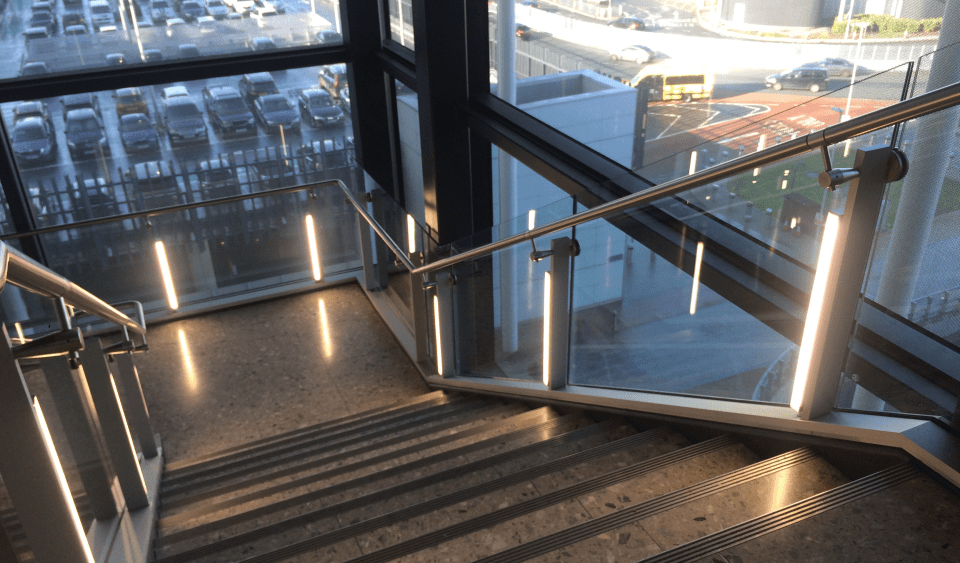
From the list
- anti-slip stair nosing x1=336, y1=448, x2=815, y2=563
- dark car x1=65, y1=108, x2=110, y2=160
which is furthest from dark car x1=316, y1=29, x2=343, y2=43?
anti-slip stair nosing x1=336, y1=448, x2=815, y2=563

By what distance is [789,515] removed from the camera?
197cm

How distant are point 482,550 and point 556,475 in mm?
580

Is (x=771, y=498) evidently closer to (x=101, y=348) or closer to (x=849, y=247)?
(x=849, y=247)

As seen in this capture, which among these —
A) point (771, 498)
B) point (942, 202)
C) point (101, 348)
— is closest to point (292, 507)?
point (101, 348)

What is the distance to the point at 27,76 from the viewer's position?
20.3ft

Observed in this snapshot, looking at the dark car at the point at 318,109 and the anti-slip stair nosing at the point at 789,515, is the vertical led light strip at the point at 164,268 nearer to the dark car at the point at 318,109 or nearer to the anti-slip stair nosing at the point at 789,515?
the dark car at the point at 318,109

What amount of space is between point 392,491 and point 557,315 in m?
1.20

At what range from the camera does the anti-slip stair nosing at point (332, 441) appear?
4098 mm

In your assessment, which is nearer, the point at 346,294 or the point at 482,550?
the point at 482,550

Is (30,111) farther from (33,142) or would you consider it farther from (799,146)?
(799,146)

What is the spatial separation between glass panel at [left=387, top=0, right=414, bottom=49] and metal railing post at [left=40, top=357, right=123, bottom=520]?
506cm

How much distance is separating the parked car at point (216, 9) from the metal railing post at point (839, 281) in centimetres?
626

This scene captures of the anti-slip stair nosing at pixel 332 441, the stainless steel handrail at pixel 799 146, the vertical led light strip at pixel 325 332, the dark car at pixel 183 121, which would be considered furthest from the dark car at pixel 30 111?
the stainless steel handrail at pixel 799 146

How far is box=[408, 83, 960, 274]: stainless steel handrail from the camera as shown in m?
1.62
